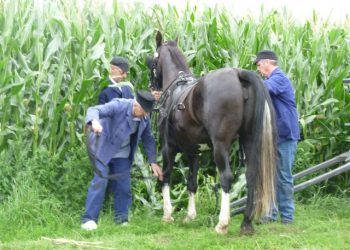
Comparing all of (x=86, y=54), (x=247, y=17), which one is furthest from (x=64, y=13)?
(x=247, y=17)

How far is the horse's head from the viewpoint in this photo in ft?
25.8

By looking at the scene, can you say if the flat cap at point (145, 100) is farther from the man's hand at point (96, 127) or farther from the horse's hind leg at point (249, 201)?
the horse's hind leg at point (249, 201)

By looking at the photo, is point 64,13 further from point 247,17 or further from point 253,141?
point 253,141

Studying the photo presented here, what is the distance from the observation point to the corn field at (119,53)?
7715 mm

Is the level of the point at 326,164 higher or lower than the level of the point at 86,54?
lower

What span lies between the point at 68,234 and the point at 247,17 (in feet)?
14.3

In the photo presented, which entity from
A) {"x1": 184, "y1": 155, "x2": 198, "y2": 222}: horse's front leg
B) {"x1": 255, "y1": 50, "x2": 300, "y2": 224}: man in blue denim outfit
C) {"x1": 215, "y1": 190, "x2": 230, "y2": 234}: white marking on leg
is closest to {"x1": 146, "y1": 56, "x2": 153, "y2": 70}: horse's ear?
{"x1": 184, "y1": 155, "x2": 198, "y2": 222}: horse's front leg

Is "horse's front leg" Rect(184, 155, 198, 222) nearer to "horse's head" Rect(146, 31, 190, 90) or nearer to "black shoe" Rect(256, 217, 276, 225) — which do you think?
"black shoe" Rect(256, 217, 276, 225)

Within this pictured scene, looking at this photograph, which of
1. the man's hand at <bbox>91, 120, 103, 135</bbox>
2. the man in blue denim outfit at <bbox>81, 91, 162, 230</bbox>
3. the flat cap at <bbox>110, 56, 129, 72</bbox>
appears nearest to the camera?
the man's hand at <bbox>91, 120, 103, 135</bbox>

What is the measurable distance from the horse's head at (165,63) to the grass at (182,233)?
5.34 ft

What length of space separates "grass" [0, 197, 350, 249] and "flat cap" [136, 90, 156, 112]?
1328 mm

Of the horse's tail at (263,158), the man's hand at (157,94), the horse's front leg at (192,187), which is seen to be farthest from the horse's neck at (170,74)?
the horse's tail at (263,158)

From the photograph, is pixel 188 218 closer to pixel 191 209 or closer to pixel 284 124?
pixel 191 209

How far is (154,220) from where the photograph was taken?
7.59 meters
